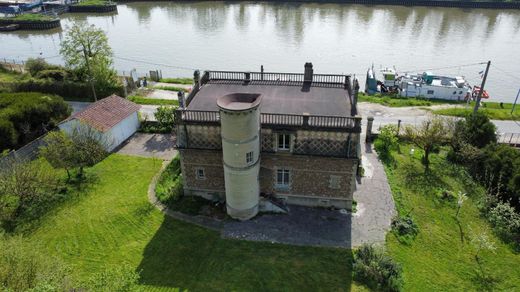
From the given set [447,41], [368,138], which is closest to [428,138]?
[368,138]

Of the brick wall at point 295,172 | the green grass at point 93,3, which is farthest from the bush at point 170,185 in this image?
the green grass at point 93,3

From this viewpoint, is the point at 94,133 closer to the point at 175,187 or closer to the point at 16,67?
the point at 175,187

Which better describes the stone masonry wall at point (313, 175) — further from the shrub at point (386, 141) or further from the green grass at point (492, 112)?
the green grass at point (492, 112)

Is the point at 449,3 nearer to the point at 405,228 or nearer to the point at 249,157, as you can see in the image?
the point at 405,228

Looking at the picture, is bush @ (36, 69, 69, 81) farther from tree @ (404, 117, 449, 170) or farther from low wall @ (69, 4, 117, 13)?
low wall @ (69, 4, 117, 13)

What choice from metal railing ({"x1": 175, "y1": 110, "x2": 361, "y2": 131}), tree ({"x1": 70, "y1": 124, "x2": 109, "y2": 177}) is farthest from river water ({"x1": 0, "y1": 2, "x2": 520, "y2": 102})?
metal railing ({"x1": 175, "y1": 110, "x2": 361, "y2": 131})
